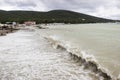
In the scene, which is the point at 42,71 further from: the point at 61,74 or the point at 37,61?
the point at 37,61

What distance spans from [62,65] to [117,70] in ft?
12.0

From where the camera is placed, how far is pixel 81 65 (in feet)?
47.9

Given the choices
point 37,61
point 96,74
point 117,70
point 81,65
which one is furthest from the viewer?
point 37,61

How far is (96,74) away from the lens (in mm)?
12000

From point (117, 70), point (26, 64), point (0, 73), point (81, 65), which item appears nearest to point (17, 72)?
point (0, 73)

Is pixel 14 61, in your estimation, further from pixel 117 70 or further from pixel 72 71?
pixel 117 70

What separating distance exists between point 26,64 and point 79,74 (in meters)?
4.52

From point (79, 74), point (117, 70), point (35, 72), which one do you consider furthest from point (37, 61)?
point (117, 70)

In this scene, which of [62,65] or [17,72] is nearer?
[17,72]

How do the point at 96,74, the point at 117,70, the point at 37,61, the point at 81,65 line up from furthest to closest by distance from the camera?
1. the point at 37,61
2. the point at 81,65
3. the point at 117,70
4. the point at 96,74

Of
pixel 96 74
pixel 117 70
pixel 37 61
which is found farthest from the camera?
pixel 37 61

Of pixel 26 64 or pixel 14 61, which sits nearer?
pixel 26 64

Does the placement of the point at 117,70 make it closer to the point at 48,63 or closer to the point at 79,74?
the point at 79,74

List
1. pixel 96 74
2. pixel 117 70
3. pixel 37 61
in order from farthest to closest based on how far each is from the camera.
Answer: pixel 37 61 → pixel 117 70 → pixel 96 74
